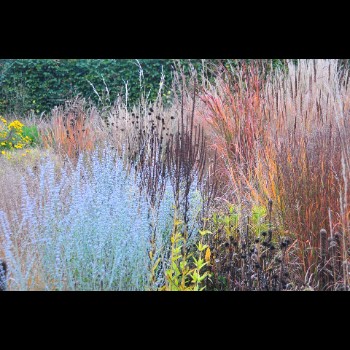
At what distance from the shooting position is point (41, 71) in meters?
6.71

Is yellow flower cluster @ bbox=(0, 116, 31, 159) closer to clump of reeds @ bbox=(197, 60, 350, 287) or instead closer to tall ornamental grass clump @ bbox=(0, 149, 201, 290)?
tall ornamental grass clump @ bbox=(0, 149, 201, 290)

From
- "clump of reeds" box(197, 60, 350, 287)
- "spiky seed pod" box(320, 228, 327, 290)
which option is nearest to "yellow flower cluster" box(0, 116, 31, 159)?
"clump of reeds" box(197, 60, 350, 287)

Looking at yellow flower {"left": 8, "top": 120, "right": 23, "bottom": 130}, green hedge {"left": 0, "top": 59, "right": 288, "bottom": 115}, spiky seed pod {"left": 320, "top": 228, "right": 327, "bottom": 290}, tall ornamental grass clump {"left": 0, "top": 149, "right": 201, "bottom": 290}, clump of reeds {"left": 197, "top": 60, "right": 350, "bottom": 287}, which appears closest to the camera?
tall ornamental grass clump {"left": 0, "top": 149, "right": 201, "bottom": 290}

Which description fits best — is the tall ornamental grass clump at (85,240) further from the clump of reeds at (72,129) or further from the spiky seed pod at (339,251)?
the clump of reeds at (72,129)

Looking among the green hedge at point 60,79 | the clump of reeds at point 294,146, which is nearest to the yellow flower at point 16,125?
the green hedge at point 60,79

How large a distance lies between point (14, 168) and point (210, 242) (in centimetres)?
229

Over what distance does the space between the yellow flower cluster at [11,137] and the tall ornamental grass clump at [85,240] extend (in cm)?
203

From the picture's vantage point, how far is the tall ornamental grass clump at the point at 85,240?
3.34 metres

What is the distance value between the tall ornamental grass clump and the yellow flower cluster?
79.8 inches

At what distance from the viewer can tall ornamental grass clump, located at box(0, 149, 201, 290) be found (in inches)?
131

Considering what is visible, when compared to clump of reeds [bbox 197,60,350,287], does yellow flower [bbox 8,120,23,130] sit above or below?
above

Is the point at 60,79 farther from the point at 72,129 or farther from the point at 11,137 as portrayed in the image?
the point at 11,137

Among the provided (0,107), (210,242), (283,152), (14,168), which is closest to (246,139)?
(283,152)
